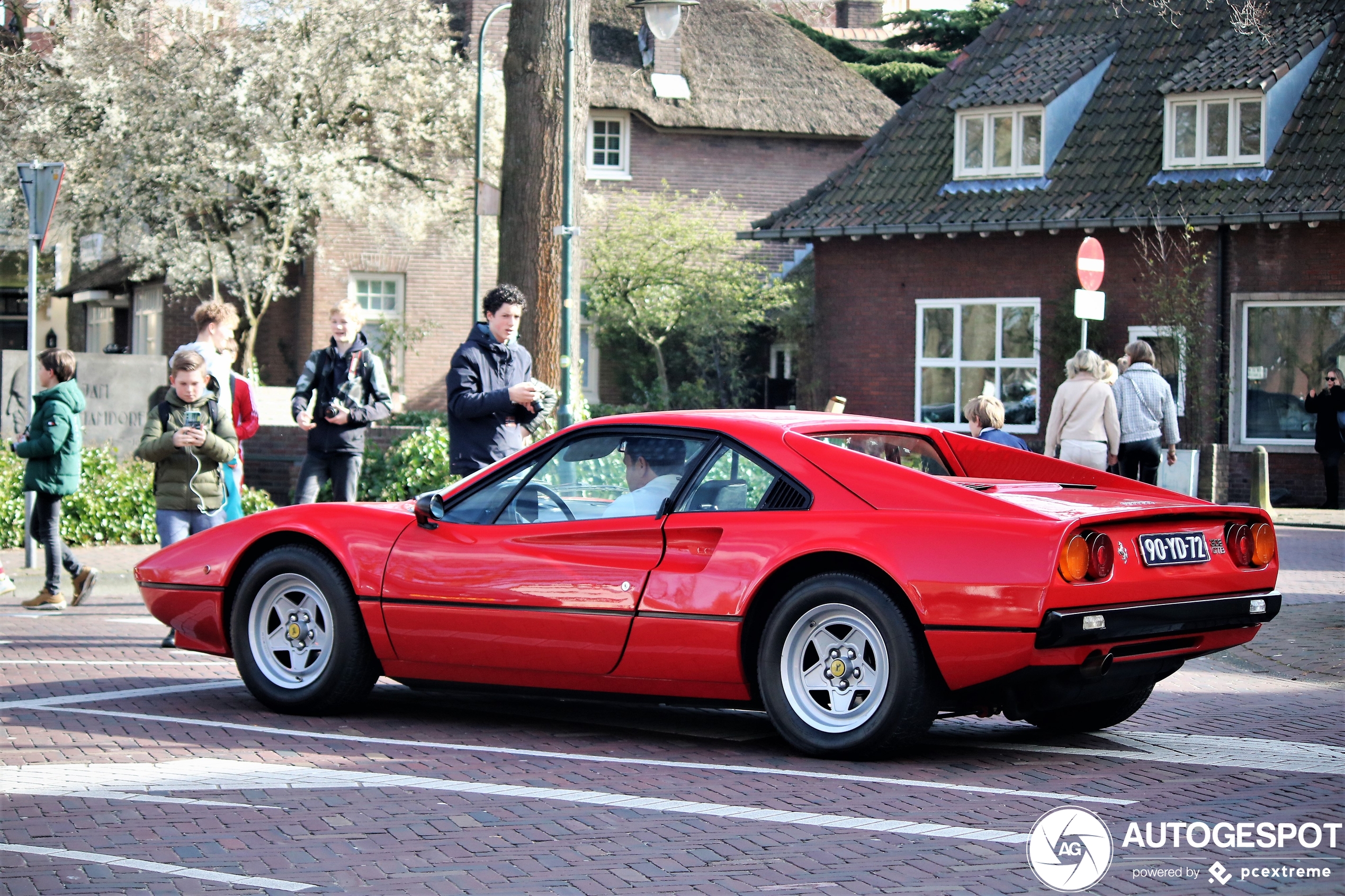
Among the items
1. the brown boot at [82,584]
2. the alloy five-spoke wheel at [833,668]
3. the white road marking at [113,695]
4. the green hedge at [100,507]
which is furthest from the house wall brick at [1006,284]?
the alloy five-spoke wheel at [833,668]

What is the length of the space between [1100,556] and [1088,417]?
7.23 meters

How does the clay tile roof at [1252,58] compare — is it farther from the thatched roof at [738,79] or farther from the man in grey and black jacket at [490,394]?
the man in grey and black jacket at [490,394]

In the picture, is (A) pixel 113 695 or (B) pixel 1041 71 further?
(B) pixel 1041 71

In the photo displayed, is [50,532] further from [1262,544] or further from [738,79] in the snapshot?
[738,79]

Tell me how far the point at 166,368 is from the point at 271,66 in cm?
1129

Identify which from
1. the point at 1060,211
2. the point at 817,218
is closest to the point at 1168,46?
the point at 1060,211

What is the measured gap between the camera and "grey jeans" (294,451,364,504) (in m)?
10.1

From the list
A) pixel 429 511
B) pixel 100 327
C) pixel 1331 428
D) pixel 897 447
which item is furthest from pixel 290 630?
pixel 100 327

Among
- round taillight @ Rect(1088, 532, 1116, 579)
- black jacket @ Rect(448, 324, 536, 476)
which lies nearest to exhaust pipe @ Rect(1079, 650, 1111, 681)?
round taillight @ Rect(1088, 532, 1116, 579)

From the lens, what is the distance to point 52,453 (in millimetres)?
10914

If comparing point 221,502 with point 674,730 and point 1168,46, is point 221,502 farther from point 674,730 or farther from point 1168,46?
point 1168,46

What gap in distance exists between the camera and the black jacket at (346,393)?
10.1 metres

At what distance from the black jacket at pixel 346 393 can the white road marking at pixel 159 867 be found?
5415 mm

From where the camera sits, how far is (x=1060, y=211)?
24094mm
